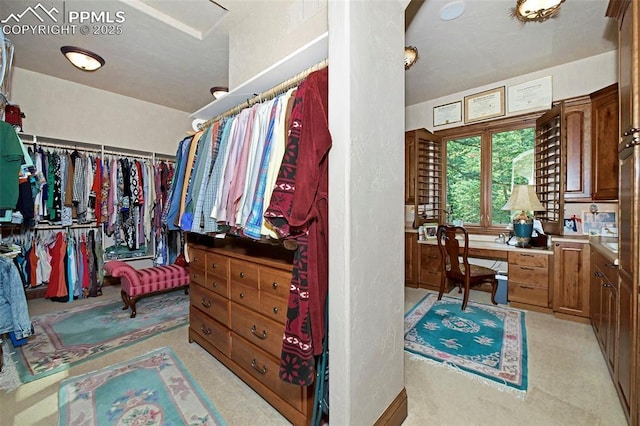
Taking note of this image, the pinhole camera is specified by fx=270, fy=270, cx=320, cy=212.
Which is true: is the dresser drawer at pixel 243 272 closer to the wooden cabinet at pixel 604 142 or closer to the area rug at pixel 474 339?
the area rug at pixel 474 339

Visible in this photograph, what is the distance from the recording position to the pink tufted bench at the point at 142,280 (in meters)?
2.97

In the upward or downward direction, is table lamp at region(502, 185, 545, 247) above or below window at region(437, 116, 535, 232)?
below

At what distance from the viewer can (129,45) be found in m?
2.90

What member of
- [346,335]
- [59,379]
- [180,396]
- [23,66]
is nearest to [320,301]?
[346,335]

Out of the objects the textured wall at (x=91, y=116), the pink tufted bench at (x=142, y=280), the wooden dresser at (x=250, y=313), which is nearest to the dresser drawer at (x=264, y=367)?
the wooden dresser at (x=250, y=313)

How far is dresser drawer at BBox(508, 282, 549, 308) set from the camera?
302cm

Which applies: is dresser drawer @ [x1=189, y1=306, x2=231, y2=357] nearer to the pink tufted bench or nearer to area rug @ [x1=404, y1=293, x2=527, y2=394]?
the pink tufted bench

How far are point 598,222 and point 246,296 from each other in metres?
3.88

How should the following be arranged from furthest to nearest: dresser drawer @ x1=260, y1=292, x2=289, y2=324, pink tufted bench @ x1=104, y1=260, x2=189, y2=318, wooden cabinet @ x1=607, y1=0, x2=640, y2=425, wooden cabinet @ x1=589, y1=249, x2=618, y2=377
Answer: pink tufted bench @ x1=104, y1=260, x2=189, y2=318, wooden cabinet @ x1=589, y1=249, x2=618, y2=377, dresser drawer @ x1=260, y1=292, x2=289, y2=324, wooden cabinet @ x1=607, y1=0, x2=640, y2=425

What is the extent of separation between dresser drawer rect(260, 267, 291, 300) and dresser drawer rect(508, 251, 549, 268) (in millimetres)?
2998

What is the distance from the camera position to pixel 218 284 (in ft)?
6.49

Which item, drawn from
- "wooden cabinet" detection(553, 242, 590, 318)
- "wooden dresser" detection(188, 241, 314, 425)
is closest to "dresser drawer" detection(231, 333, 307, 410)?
"wooden dresser" detection(188, 241, 314, 425)

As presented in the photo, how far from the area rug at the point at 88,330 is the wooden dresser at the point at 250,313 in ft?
2.72

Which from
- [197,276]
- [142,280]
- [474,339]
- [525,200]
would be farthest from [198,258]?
[525,200]
